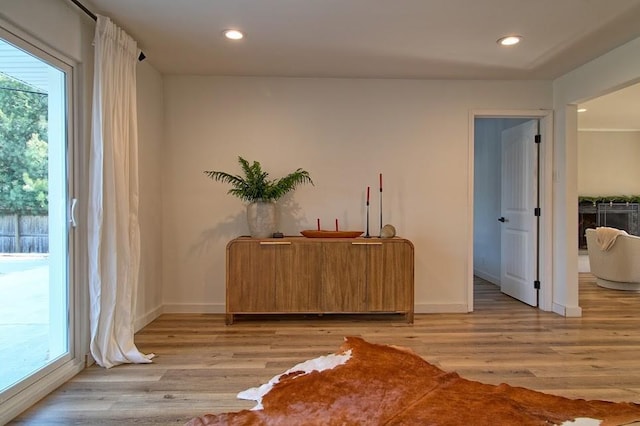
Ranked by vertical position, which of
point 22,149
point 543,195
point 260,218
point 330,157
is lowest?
point 260,218

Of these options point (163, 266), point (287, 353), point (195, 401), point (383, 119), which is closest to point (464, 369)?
point (287, 353)

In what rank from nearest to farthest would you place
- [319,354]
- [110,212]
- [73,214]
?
[73,214] < [110,212] < [319,354]

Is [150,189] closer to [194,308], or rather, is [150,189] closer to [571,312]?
[194,308]

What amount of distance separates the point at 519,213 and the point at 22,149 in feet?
15.2

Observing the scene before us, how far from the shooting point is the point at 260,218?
12.3ft

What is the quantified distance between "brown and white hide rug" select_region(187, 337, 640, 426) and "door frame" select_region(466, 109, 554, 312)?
75.8 inches

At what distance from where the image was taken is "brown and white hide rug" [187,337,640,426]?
1928mm

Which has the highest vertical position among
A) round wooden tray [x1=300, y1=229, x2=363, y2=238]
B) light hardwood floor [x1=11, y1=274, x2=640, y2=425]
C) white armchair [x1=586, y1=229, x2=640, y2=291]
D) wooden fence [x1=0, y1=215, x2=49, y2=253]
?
wooden fence [x1=0, y1=215, x2=49, y2=253]

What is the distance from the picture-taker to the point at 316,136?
4.11 meters

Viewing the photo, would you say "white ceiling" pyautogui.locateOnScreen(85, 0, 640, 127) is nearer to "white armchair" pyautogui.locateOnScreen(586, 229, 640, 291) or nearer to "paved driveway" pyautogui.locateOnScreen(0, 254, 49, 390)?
"paved driveway" pyautogui.locateOnScreen(0, 254, 49, 390)

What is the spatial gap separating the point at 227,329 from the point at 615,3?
372 centimetres

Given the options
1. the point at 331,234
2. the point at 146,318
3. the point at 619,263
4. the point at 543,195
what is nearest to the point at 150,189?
the point at 146,318

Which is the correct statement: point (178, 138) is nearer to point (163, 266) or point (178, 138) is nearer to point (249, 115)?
point (249, 115)

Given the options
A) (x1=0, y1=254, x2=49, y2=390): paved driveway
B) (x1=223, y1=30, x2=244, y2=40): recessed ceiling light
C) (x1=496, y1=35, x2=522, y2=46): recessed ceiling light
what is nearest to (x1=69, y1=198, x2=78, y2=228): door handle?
(x1=0, y1=254, x2=49, y2=390): paved driveway
